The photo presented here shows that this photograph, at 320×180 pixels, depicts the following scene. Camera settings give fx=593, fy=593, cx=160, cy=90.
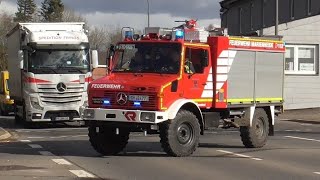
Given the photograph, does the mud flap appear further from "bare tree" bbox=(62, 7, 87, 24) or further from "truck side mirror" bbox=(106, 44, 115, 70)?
"bare tree" bbox=(62, 7, 87, 24)

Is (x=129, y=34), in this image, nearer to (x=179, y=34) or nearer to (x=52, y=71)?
(x=179, y=34)

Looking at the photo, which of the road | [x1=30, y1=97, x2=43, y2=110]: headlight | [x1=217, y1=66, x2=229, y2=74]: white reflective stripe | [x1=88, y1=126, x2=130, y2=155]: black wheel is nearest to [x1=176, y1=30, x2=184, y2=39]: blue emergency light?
[x1=217, y1=66, x2=229, y2=74]: white reflective stripe

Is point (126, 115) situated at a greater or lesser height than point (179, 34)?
lesser

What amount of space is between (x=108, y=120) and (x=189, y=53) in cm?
246

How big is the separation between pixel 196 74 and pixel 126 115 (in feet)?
6.90

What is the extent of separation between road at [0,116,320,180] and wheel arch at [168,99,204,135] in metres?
0.90

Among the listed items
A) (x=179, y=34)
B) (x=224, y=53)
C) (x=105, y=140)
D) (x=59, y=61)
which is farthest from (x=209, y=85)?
(x=59, y=61)

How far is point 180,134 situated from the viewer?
13258 mm

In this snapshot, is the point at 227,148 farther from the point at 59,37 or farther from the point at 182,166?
the point at 59,37

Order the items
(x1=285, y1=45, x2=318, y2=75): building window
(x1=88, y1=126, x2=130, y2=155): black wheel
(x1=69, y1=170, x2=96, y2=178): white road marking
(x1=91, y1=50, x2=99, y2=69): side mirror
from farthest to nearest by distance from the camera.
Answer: (x1=285, y1=45, x2=318, y2=75): building window < (x1=91, y1=50, x2=99, y2=69): side mirror < (x1=88, y1=126, x2=130, y2=155): black wheel < (x1=69, y1=170, x2=96, y2=178): white road marking

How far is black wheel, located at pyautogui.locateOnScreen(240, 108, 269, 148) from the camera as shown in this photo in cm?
1569

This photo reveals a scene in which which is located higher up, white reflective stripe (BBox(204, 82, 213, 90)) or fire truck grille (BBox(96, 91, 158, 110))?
white reflective stripe (BBox(204, 82, 213, 90))

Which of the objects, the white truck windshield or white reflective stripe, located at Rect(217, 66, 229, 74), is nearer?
white reflective stripe, located at Rect(217, 66, 229, 74)

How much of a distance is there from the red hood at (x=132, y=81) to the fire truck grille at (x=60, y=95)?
8928 millimetres
